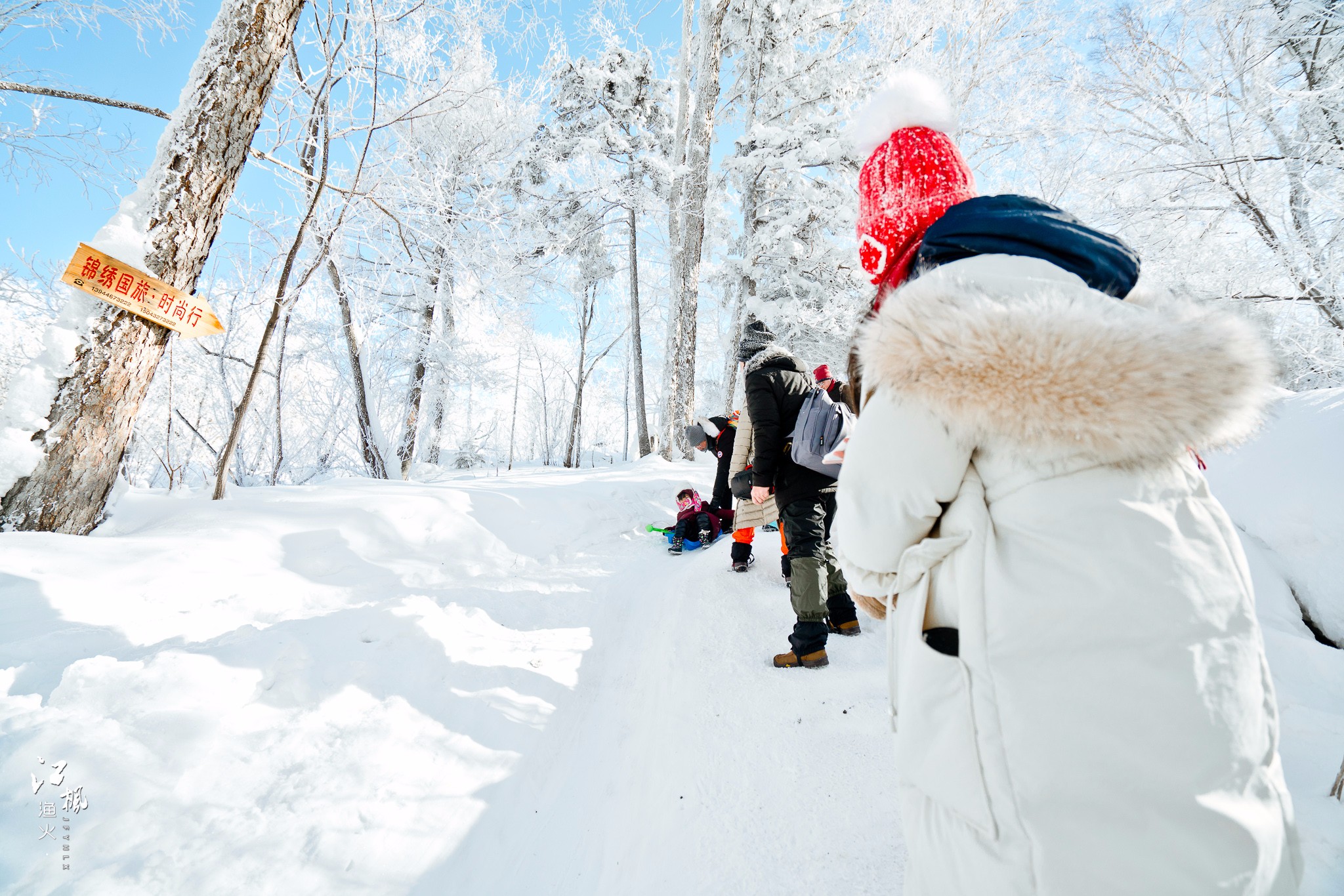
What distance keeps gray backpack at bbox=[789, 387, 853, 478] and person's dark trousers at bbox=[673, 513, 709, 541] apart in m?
2.52

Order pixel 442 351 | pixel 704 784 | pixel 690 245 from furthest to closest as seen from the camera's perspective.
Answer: pixel 442 351, pixel 690 245, pixel 704 784

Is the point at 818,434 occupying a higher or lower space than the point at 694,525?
higher

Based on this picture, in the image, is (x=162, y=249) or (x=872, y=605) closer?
(x=872, y=605)

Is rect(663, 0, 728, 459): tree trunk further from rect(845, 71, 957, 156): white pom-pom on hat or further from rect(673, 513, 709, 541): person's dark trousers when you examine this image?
rect(845, 71, 957, 156): white pom-pom on hat

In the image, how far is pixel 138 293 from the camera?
9.67ft

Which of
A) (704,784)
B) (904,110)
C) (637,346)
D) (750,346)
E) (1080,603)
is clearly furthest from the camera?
(637,346)

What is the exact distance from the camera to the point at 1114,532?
851mm

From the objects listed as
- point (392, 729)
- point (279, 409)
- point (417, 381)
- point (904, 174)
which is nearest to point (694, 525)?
point (392, 729)

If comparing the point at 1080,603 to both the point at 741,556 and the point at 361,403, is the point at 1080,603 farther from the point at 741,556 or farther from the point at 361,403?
the point at 361,403

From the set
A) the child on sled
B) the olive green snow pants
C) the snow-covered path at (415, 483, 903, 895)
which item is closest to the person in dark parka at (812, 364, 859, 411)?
the olive green snow pants

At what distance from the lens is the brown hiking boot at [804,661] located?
8.79 ft

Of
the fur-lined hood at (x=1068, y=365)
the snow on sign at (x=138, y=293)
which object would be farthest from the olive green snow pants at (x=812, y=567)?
the snow on sign at (x=138, y=293)

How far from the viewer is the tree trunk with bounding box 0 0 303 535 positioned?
282cm

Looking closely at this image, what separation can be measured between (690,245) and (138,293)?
7.83 metres
